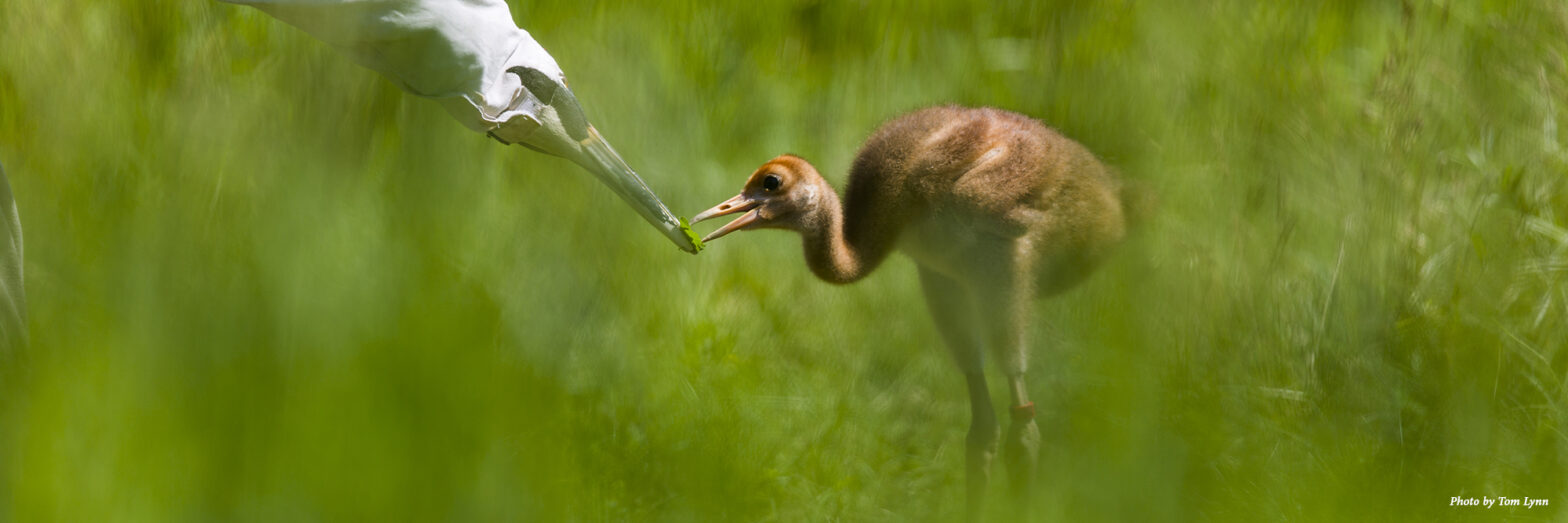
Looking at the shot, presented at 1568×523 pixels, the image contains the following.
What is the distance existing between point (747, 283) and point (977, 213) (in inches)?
22.3

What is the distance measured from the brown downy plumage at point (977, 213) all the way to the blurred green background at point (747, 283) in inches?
2.5

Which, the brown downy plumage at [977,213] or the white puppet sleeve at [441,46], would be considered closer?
the white puppet sleeve at [441,46]

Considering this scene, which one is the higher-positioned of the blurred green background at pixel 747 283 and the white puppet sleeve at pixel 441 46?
the white puppet sleeve at pixel 441 46

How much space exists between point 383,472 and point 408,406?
9 cm

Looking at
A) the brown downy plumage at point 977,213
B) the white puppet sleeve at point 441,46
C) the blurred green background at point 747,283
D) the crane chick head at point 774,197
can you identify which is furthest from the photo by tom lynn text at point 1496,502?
the white puppet sleeve at point 441,46

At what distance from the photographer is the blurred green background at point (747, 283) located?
60.6 inches

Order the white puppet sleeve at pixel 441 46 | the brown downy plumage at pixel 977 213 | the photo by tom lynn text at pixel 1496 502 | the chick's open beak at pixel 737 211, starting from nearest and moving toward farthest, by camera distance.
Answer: the white puppet sleeve at pixel 441 46 → the photo by tom lynn text at pixel 1496 502 → the brown downy plumage at pixel 977 213 → the chick's open beak at pixel 737 211

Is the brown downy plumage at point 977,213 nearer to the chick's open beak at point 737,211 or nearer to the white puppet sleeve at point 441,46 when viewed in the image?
the chick's open beak at point 737,211

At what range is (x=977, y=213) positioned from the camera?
2420mm

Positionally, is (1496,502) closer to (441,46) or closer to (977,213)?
(977,213)

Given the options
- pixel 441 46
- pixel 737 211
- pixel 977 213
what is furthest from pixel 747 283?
pixel 441 46

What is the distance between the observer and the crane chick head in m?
2.52

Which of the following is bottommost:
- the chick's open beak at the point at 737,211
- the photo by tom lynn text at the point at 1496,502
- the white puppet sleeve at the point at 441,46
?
the photo by tom lynn text at the point at 1496,502

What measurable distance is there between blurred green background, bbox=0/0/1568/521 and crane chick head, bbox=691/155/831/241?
0.28 ft
